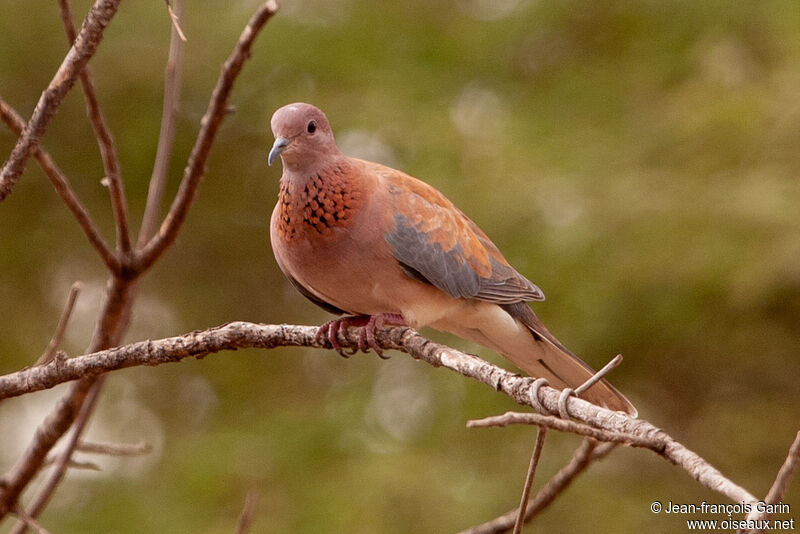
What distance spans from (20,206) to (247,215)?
122 cm

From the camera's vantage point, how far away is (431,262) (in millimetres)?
3072

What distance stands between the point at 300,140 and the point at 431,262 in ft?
1.79

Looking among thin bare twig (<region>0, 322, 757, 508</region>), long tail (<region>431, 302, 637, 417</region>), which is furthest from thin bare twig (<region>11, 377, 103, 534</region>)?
long tail (<region>431, 302, 637, 417</region>)

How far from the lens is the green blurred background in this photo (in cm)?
394

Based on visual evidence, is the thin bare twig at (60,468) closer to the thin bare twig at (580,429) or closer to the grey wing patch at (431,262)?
the grey wing patch at (431,262)

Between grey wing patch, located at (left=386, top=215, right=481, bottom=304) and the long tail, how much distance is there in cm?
15

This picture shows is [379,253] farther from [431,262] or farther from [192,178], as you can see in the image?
[192,178]

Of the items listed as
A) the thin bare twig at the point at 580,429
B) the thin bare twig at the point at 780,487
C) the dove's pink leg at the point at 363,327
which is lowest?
the dove's pink leg at the point at 363,327

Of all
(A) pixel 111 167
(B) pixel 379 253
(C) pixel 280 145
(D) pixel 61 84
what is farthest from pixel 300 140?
(D) pixel 61 84

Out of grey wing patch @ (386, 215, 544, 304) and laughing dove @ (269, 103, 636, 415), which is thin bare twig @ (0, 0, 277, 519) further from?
grey wing patch @ (386, 215, 544, 304)

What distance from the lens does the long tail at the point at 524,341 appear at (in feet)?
10.8

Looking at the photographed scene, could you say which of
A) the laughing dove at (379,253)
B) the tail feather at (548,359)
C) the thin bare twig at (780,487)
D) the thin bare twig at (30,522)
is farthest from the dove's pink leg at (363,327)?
the thin bare twig at (780,487)

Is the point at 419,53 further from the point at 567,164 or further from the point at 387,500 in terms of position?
the point at 387,500

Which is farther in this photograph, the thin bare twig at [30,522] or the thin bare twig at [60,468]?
the thin bare twig at [60,468]
